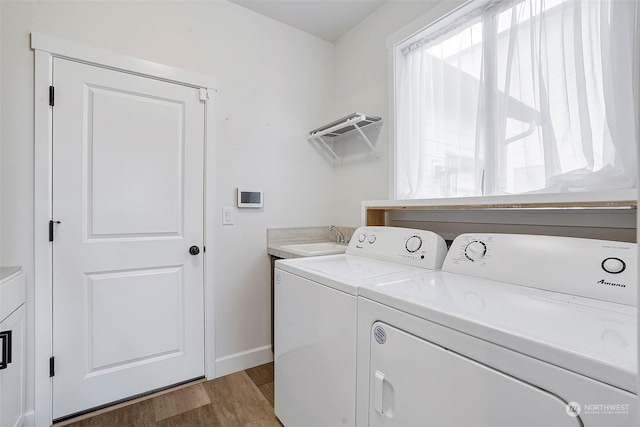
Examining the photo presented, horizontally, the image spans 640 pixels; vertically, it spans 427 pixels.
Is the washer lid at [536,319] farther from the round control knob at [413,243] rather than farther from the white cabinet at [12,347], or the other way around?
the white cabinet at [12,347]

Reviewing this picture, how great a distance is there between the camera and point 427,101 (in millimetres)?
1878

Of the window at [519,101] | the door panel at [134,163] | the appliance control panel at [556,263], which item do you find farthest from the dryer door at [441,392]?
the door panel at [134,163]

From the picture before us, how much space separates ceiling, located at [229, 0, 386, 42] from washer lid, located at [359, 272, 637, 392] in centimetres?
207

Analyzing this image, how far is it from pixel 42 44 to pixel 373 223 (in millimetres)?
2113

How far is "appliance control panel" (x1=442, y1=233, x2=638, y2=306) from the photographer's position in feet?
2.92

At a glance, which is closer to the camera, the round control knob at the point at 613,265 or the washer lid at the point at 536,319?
the washer lid at the point at 536,319

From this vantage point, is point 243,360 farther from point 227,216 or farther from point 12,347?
point 12,347

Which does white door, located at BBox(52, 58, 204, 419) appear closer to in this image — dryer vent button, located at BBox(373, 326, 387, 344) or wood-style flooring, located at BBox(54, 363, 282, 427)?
wood-style flooring, located at BBox(54, 363, 282, 427)

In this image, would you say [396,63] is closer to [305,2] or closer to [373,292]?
[305,2]

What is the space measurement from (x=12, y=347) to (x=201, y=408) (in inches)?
38.6

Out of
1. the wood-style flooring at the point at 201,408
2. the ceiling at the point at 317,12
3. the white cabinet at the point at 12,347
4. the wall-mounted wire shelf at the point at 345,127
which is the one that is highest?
the ceiling at the point at 317,12

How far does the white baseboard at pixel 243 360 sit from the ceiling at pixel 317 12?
2565 millimetres

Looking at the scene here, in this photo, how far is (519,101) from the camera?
143 centimetres

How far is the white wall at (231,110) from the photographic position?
1.52 metres
